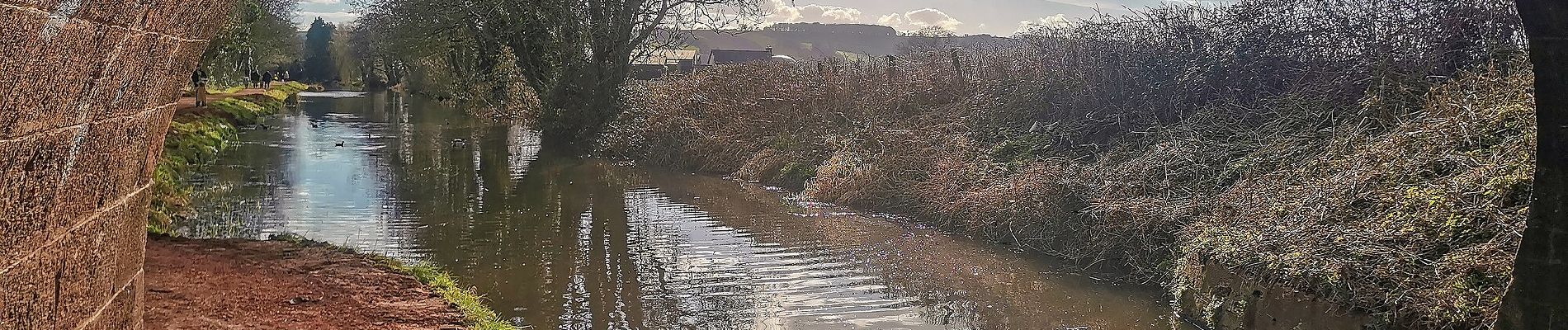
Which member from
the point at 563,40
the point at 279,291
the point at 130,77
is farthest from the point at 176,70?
the point at 563,40

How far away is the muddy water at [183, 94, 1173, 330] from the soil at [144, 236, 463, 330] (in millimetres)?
988

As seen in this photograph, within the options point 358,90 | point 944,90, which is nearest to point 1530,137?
point 944,90

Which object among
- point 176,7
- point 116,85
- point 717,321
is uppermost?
point 176,7

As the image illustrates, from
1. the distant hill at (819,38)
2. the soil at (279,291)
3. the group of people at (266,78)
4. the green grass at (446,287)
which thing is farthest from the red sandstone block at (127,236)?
the group of people at (266,78)

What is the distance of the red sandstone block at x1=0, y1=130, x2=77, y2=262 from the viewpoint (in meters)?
2.80

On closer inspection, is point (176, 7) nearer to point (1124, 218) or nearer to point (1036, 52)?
point (1124, 218)

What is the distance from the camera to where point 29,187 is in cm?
292

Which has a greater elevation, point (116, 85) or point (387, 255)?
point (116, 85)

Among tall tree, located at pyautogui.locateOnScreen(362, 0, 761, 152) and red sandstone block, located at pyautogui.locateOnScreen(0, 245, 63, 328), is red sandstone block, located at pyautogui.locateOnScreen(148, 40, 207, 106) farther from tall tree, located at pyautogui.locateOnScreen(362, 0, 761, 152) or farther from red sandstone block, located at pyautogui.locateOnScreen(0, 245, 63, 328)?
tall tree, located at pyautogui.locateOnScreen(362, 0, 761, 152)

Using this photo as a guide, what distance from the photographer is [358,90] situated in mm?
71875

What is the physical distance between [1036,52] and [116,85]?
538 inches

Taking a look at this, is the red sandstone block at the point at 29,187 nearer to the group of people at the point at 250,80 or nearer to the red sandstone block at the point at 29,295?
the red sandstone block at the point at 29,295

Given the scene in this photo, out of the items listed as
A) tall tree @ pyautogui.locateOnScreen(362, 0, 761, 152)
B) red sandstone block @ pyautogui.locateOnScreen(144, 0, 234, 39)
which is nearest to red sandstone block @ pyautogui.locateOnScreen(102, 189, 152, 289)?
red sandstone block @ pyautogui.locateOnScreen(144, 0, 234, 39)

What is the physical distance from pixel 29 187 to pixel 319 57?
87250mm
